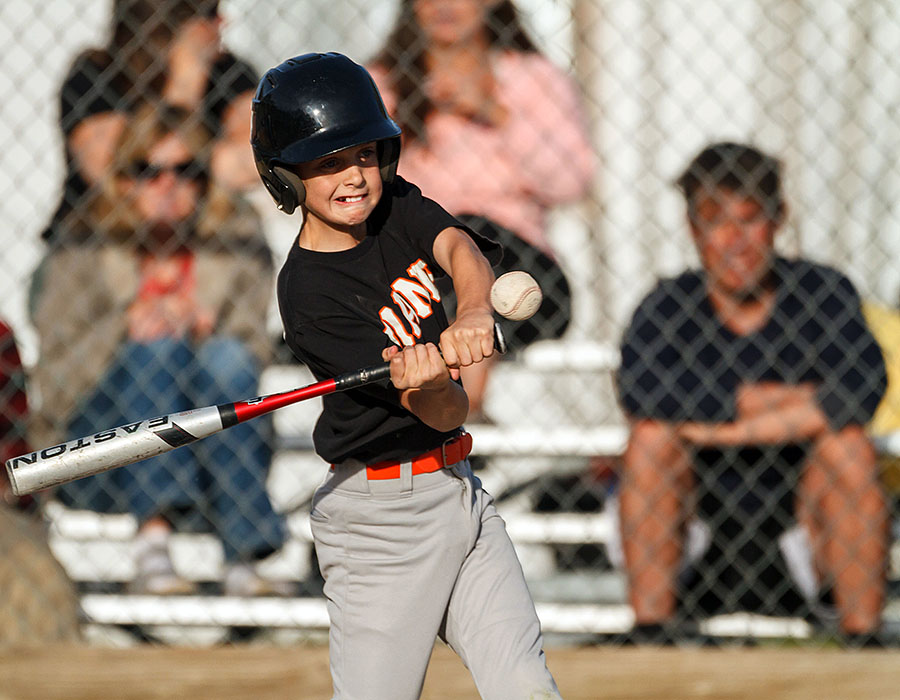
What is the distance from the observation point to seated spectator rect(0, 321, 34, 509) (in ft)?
11.6

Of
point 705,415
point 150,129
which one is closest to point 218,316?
point 150,129

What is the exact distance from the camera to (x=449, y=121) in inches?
139

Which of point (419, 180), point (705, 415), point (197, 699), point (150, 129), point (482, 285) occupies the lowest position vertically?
point (197, 699)

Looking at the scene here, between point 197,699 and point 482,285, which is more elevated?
point 482,285

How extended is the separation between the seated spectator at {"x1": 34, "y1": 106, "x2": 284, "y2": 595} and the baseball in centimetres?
165

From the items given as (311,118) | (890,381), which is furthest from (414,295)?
(890,381)

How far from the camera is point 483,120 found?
354 cm

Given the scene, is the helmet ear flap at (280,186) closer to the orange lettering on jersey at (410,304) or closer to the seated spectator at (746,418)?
the orange lettering on jersey at (410,304)

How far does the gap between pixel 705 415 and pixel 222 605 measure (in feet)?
4.85

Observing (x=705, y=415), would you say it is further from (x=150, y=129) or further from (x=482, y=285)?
(x=150, y=129)

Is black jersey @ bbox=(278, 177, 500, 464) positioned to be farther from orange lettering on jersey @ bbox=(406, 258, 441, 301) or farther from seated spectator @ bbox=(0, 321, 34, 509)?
seated spectator @ bbox=(0, 321, 34, 509)

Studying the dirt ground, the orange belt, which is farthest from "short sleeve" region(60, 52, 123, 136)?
the orange belt

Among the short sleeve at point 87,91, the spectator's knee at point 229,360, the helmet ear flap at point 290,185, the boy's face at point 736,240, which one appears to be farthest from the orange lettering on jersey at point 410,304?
the short sleeve at point 87,91

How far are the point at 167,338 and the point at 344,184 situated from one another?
1.60 m
